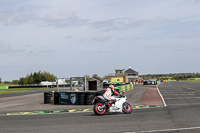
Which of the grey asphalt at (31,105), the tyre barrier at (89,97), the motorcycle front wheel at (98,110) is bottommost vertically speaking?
the grey asphalt at (31,105)

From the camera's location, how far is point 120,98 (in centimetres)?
1678

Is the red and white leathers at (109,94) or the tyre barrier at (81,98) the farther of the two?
the tyre barrier at (81,98)

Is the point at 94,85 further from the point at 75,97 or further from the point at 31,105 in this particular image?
the point at 75,97

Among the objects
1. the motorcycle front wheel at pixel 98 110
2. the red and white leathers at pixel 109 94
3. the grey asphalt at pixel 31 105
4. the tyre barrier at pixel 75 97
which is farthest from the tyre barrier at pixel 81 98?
the motorcycle front wheel at pixel 98 110

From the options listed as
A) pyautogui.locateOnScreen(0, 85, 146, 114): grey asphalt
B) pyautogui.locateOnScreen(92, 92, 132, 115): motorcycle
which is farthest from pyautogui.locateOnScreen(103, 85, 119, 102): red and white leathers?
pyautogui.locateOnScreen(0, 85, 146, 114): grey asphalt

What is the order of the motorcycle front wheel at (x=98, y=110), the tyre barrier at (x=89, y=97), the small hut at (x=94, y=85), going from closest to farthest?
the motorcycle front wheel at (x=98, y=110) < the tyre barrier at (x=89, y=97) < the small hut at (x=94, y=85)

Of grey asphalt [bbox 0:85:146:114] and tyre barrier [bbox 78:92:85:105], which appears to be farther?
tyre barrier [bbox 78:92:85:105]

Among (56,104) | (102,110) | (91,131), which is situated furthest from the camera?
(56,104)

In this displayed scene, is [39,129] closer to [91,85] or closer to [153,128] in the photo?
[153,128]

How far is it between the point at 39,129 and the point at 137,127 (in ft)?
12.7

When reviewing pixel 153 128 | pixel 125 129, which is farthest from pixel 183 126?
pixel 125 129

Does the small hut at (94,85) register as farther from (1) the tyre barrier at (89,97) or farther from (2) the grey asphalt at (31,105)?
(1) the tyre barrier at (89,97)

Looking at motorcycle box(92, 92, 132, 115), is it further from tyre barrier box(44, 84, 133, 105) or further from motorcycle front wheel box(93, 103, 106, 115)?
tyre barrier box(44, 84, 133, 105)

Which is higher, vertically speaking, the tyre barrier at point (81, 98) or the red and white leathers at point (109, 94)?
the red and white leathers at point (109, 94)
